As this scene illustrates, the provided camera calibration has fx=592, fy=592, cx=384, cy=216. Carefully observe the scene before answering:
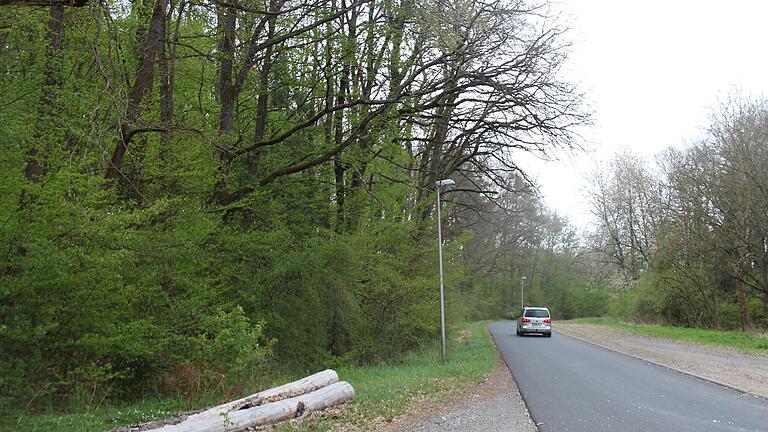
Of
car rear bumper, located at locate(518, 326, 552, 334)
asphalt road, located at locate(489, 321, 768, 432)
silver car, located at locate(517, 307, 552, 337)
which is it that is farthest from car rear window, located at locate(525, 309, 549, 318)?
asphalt road, located at locate(489, 321, 768, 432)

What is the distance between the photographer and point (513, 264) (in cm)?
6150

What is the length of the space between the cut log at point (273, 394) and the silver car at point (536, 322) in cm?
2442

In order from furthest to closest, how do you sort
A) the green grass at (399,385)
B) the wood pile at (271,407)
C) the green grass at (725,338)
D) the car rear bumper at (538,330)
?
the car rear bumper at (538,330) < the green grass at (725,338) < the green grass at (399,385) < the wood pile at (271,407)

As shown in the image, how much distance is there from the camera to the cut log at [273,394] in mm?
7654

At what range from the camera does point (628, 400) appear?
1041 cm

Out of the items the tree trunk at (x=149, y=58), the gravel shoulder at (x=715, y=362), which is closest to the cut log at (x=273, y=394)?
the tree trunk at (x=149, y=58)

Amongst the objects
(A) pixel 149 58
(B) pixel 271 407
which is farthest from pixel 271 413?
(A) pixel 149 58

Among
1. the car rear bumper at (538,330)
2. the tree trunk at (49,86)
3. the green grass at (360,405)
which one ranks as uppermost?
the tree trunk at (49,86)

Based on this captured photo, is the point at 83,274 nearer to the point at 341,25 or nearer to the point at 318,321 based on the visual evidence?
the point at 318,321

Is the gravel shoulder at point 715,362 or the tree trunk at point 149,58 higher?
the tree trunk at point 149,58

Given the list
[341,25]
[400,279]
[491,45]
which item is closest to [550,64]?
[491,45]

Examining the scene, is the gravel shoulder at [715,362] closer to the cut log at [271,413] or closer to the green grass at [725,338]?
the green grass at [725,338]

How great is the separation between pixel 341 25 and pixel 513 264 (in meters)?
48.3

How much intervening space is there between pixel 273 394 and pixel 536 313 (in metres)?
26.9
